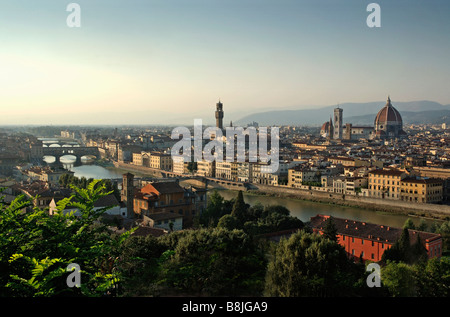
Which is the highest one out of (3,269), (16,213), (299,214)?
(16,213)

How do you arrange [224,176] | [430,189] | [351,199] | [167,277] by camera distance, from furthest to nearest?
[224,176] → [351,199] → [430,189] → [167,277]

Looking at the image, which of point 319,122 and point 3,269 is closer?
point 3,269

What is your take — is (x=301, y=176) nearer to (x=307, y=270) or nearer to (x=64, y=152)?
(x=307, y=270)

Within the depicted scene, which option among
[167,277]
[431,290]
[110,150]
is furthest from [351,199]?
[110,150]

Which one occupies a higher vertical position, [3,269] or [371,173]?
[3,269]

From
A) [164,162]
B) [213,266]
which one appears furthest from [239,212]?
[164,162]

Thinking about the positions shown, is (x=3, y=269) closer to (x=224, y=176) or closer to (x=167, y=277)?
(x=167, y=277)

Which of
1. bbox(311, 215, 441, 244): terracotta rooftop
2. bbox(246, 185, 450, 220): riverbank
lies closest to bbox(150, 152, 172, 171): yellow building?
bbox(246, 185, 450, 220): riverbank
